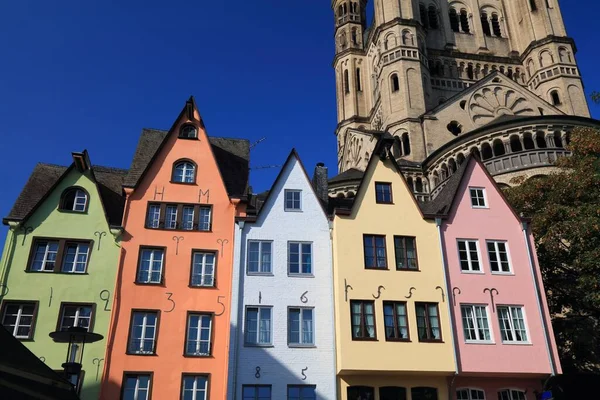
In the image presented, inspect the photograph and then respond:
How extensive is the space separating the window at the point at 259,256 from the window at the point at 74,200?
26.2ft

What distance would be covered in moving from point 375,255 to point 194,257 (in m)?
8.27

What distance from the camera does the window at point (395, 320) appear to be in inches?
874

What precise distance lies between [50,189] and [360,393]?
1664 cm

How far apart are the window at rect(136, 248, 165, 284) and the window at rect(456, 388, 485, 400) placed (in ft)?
45.1

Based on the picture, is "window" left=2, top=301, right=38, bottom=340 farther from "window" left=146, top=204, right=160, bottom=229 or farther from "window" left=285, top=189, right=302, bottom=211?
"window" left=285, top=189, right=302, bottom=211

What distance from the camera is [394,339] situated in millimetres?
22016

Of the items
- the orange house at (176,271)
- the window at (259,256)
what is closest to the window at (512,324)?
the window at (259,256)

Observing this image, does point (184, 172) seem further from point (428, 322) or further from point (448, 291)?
point (448, 291)

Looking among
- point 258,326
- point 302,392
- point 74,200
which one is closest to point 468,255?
point 302,392

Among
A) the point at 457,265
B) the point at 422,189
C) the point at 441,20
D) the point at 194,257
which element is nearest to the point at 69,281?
the point at 194,257

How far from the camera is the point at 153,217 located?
81.1ft

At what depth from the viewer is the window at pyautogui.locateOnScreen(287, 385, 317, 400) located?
2116cm

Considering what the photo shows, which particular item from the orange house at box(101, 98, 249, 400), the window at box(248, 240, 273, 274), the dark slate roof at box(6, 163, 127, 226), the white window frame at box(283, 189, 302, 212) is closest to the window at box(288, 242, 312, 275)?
the window at box(248, 240, 273, 274)

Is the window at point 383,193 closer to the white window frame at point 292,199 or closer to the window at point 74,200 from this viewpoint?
the white window frame at point 292,199
